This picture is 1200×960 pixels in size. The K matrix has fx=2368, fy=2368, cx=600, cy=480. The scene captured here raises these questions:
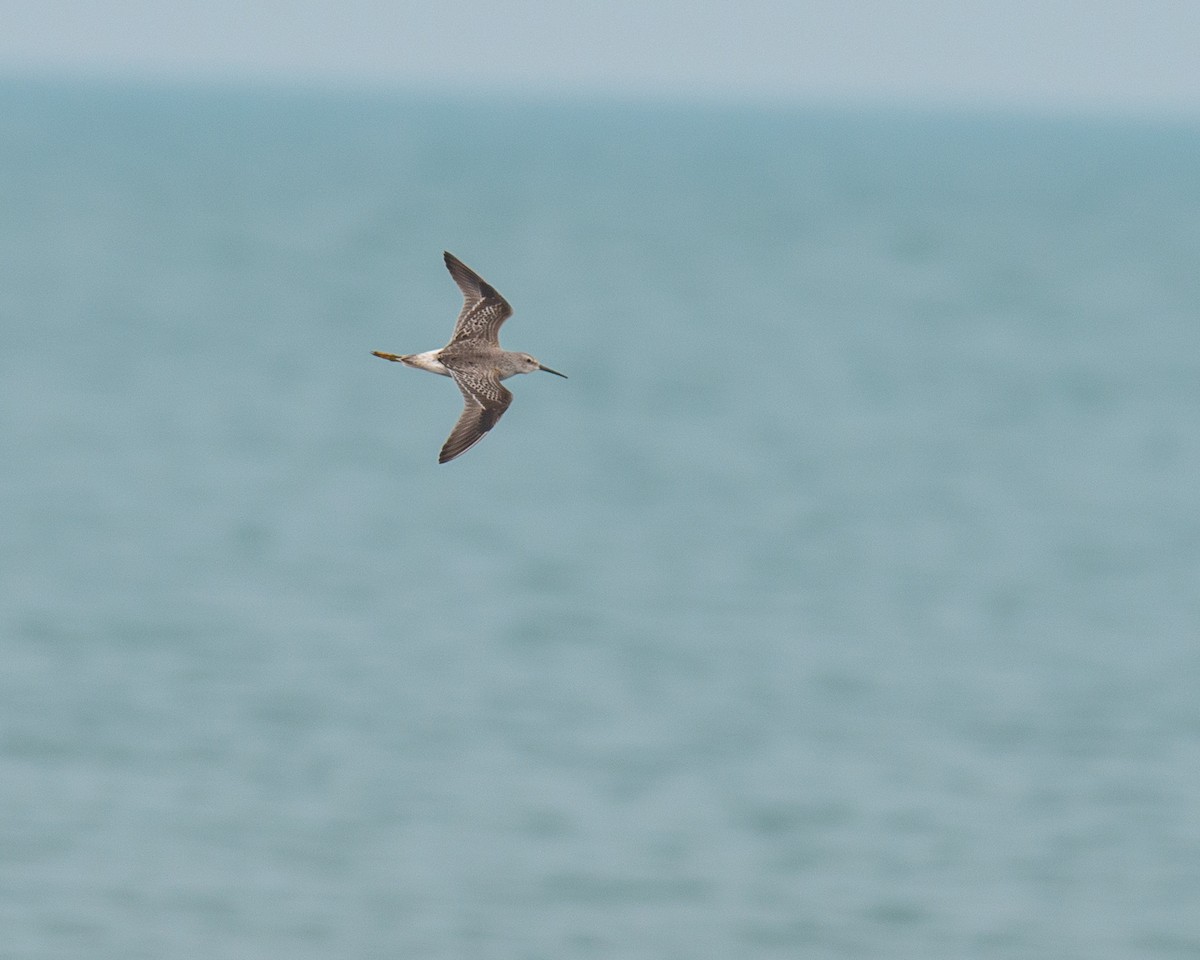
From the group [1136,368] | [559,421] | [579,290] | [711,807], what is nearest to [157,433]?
[559,421]

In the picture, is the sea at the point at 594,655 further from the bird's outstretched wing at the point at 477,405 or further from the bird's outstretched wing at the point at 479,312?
the bird's outstretched wing at the point at 477,405

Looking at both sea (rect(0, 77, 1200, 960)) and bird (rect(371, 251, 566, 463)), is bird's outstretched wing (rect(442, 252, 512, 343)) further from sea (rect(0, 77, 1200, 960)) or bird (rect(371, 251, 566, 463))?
sea (rect(0, 77, 1200, 960))

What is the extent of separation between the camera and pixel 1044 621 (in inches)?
1823

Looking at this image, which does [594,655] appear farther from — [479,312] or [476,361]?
[476,361]

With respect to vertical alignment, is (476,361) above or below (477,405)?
above

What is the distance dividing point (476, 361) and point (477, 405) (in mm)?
338

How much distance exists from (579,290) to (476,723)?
81.8 metres

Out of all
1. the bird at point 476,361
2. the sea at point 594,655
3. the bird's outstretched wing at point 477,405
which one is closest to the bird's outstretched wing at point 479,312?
the bird at point 476,361

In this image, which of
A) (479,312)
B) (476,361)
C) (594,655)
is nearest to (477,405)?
(476,361)

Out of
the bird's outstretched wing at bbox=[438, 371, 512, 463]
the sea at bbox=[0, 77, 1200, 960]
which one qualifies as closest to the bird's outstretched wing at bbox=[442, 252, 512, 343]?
the bird's outstretched wing at bbox=[438, 371, 512, 463]

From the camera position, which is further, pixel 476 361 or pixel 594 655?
pixel 594 655

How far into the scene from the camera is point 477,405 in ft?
37.9

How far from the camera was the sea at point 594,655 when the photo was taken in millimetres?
29750

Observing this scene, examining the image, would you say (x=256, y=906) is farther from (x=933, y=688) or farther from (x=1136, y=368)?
(x=1136, y=368)
